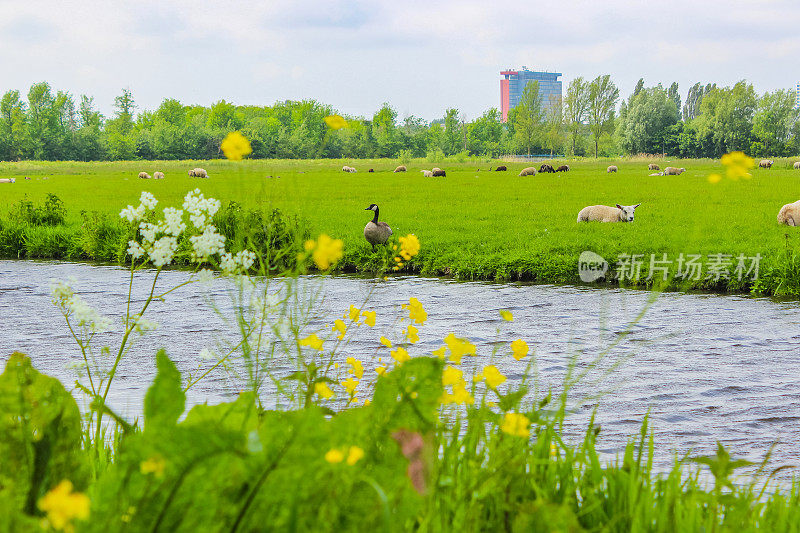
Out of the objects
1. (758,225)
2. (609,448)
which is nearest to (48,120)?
(758,225)

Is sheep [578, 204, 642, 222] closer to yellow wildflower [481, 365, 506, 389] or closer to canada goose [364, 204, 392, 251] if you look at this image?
canada goose [364, 204, 392, 251]

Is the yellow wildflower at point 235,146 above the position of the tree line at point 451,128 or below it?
below

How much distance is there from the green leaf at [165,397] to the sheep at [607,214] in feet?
60.9

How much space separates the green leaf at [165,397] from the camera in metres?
1.66

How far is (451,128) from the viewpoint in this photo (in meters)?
116

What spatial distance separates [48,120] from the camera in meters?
102

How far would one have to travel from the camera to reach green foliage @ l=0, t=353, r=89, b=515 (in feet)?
5.86

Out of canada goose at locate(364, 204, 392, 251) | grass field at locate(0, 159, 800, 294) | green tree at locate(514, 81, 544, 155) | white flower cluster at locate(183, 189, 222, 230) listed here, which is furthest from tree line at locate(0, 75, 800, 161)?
white flower cluster at locate(183, 189, 222, 230)

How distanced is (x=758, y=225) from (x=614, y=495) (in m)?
17.5

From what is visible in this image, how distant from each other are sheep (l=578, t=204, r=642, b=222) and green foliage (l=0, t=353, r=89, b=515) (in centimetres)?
1856

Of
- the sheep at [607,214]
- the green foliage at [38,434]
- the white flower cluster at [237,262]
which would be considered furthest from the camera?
the sheep at [607,214]

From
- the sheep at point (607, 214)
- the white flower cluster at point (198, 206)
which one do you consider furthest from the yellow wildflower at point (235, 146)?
the sheep at point (607, 214)

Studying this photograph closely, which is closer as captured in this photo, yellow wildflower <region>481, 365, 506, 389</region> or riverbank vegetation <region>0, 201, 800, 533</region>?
riverbank vegetation <region>0, 201, 800, 533</region>

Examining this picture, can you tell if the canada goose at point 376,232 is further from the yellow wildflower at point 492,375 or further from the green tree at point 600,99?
the green tree at point 600,99
